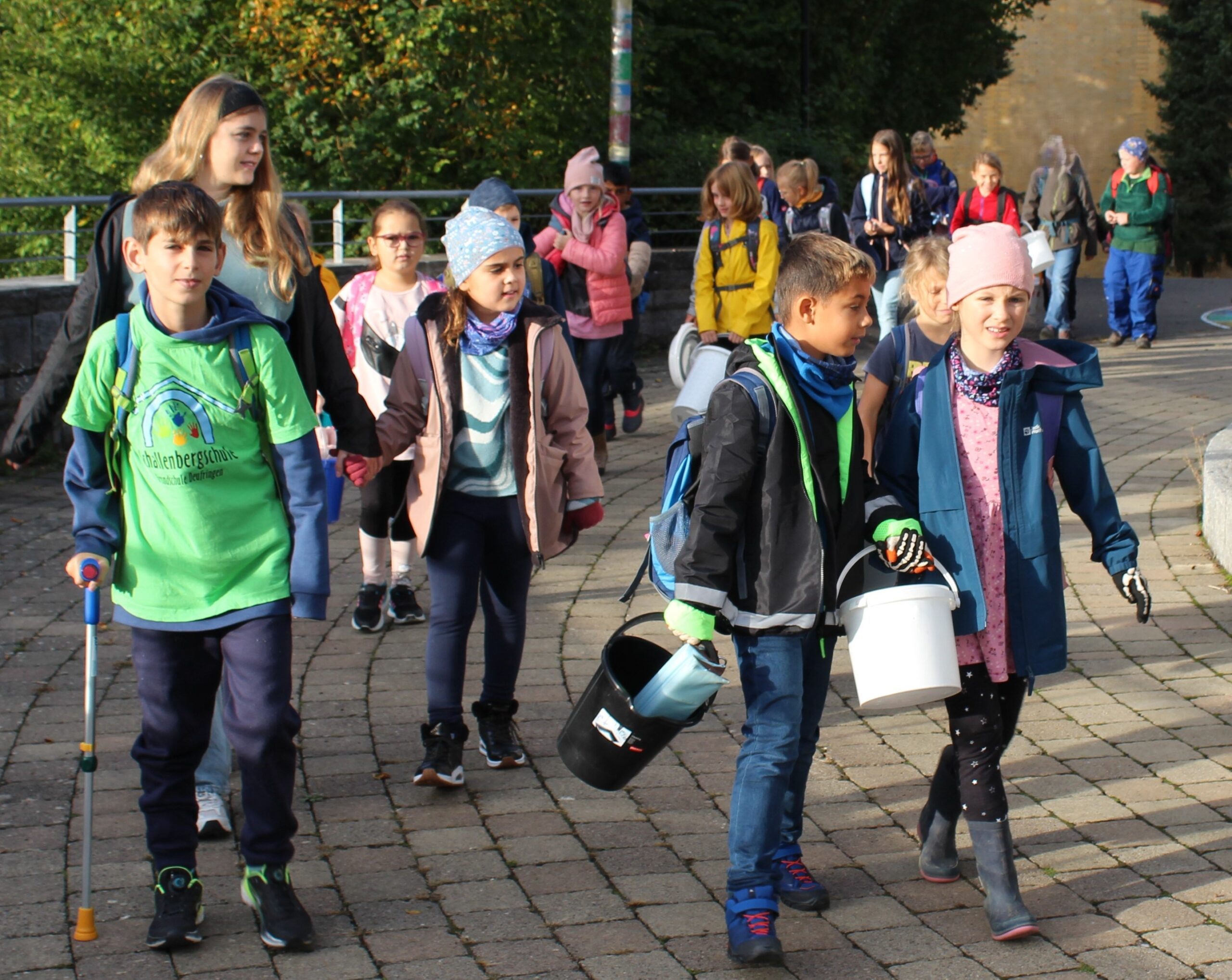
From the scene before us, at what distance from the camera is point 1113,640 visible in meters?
6.25

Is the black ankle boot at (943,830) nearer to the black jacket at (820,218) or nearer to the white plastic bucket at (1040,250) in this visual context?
the white plastic bucket at (1040,250)

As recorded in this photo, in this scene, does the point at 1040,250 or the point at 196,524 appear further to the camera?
the point at 1040,250

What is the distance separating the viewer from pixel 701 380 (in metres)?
6.82

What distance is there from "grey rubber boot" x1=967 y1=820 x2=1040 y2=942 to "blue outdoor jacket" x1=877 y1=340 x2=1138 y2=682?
15.7 inches

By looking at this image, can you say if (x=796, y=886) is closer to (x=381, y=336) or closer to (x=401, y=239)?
(x=381, y=336)

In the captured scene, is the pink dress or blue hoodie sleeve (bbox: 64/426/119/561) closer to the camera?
blue hoodie sleeve (bbox: 64/426/119/561)

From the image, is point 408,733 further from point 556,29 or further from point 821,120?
point 821,120

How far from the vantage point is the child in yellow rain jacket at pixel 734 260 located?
30.1 feet

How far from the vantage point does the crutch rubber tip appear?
3771 mm

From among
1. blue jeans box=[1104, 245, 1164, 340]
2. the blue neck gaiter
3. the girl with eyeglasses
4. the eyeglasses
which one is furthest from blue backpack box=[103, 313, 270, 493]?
blue jeans box=[1104, 245, 1164, 340]

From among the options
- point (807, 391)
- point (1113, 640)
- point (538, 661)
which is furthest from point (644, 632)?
point (807, 391)

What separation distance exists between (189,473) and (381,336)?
2.66 meters

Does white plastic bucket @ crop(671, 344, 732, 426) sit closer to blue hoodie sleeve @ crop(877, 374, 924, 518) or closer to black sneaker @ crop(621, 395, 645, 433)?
blue hoodie sleeve @ crop(877, 374, 924, 518)

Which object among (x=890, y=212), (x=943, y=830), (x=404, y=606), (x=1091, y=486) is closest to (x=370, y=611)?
(x=404, y=606)
